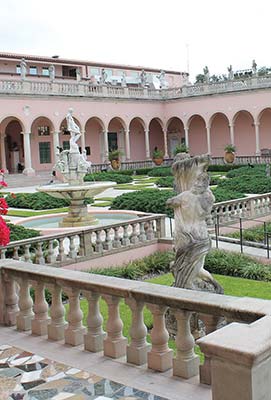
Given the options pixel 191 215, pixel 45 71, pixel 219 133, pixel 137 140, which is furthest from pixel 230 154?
pixel 191 215

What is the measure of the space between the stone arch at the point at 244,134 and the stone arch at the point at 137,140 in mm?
7715

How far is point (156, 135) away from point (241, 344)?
152 ft

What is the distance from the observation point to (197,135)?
1820 inches

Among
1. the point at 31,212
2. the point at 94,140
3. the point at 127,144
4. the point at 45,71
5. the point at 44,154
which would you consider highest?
the point at 45,71

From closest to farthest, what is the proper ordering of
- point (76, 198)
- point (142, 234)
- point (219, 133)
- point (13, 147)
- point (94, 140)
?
point (142, 234) → point (76, 198) → point (13, 147) → point (94, 140) → point (219, 133)

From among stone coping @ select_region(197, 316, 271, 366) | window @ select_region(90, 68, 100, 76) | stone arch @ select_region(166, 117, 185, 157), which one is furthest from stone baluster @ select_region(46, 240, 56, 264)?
window @ select_region(90, 68, 100, 76)

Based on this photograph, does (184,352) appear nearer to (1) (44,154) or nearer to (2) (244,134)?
(1) (44,154)

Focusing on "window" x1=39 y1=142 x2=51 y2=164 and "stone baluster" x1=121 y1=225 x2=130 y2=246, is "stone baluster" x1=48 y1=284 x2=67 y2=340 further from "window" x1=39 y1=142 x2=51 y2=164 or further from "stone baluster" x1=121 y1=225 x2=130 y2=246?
"window" x1=39 y1=142 x2=51 y2=164

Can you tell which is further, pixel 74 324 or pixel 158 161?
pixel 158 161

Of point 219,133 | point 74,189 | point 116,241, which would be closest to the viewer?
point 116,241

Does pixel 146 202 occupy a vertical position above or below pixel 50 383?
above

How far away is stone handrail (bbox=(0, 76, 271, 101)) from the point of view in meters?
34.8

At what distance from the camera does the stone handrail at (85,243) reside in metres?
9.96

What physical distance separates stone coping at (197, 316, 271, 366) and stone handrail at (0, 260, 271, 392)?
0.43 meters
